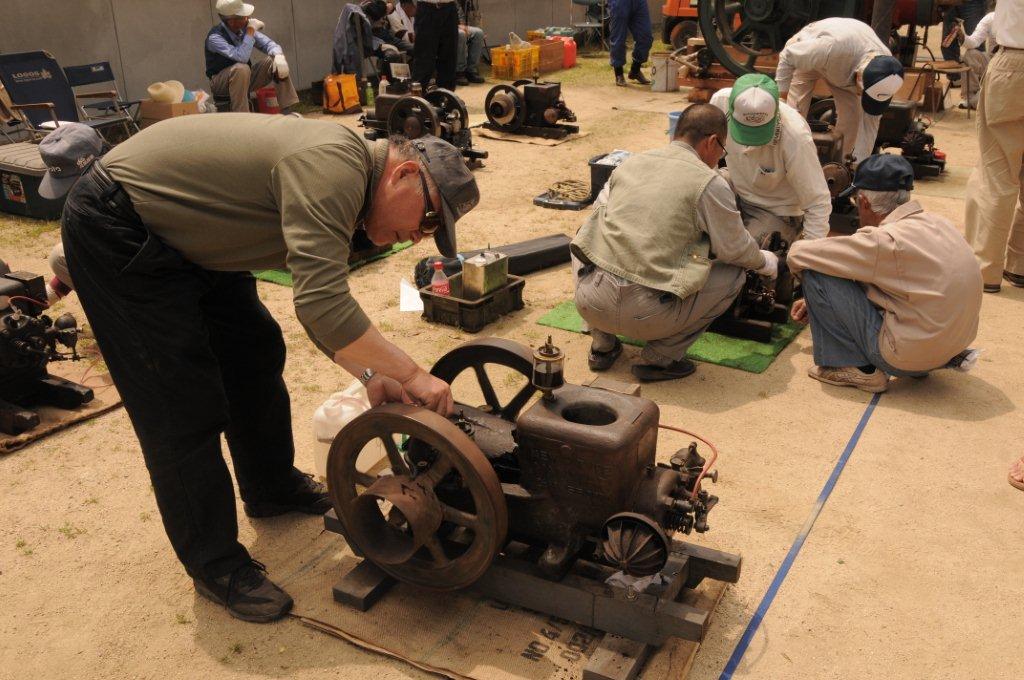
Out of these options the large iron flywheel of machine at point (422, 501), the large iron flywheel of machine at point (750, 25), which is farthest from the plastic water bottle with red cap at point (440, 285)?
the large iron flywheel of machine at point (750, 25)

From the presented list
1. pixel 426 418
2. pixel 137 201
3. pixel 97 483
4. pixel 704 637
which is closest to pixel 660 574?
pixel 704 637

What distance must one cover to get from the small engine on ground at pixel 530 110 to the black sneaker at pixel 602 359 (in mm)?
5055

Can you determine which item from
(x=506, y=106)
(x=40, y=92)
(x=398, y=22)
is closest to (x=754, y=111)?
(x=506, y=106)

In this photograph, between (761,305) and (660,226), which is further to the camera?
(761,305)

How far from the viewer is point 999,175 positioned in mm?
5488

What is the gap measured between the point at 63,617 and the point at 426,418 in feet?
4.66

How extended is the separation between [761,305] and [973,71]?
7202mm

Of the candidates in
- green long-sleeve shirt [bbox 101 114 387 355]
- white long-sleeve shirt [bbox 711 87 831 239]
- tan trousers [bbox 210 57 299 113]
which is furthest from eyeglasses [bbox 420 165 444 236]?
tan trousers [bbox 210 57 299 113]

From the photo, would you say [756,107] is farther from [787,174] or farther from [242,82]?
[242,82]

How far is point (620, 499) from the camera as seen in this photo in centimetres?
264

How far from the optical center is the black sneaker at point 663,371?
4.53 m

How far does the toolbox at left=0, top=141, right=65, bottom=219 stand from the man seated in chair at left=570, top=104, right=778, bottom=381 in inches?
179

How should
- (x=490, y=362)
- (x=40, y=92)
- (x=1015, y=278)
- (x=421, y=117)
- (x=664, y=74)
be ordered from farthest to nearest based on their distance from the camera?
1. (x=664, y=74)
2. (x=40, y=92)
3. (x=421, y=117)
4. (x=1015, y=278)
5. (x=490, y=362)

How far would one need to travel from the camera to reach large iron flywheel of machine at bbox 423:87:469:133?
8141 millimetres
